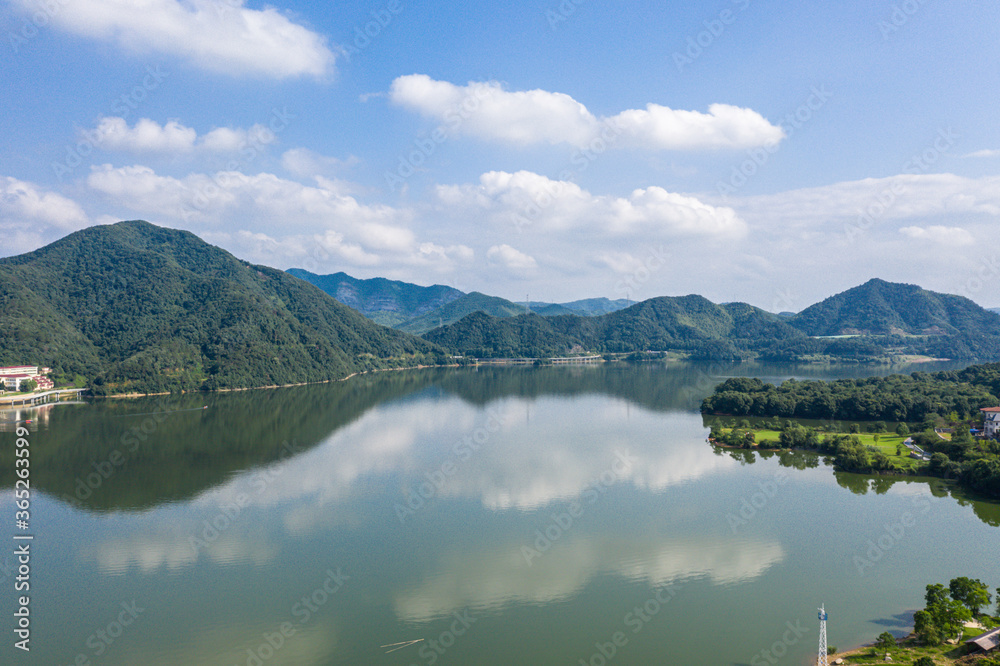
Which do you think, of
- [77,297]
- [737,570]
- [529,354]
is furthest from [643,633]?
[529,354]

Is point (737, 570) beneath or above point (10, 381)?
beneath

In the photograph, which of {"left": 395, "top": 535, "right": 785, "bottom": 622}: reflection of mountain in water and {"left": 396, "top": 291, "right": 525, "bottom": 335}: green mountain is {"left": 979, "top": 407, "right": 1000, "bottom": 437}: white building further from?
{"left": 396, "top": 291, "right": 525, "bottom": 335}: green mountain

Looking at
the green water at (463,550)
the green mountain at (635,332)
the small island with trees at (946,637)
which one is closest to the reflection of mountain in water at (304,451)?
the green water at (463,550)

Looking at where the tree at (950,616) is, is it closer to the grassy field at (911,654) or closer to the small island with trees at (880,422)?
the grassy field at (911,654)

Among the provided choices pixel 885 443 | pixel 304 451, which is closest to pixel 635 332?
pixel 885 443

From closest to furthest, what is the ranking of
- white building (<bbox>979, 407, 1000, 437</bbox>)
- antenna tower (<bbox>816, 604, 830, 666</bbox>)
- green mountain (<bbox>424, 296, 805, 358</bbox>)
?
antenna tower (<bbox>816, 604, 830, 666</bbox>) < white building (<bbox>979, 407, 1000, 437</bbox>) < green mountain (<bbox>424, 296, 805, 358</bbox>)

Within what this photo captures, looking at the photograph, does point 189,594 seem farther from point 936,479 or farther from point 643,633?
point 936,479

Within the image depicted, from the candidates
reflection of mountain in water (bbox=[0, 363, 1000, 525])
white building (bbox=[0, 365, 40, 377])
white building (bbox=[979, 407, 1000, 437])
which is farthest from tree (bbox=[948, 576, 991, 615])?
white building (bbox=[0, 365, 40, 377])
